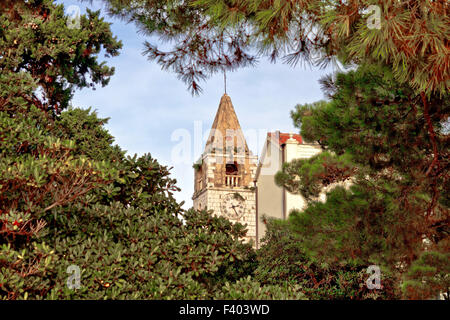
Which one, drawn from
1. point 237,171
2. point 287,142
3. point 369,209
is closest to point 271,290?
point 369,209

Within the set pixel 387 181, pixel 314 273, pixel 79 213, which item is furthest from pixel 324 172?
pixel 314 273

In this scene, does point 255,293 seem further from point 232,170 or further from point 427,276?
point 232,170

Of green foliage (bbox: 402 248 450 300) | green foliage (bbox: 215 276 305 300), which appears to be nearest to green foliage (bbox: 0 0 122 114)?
green foliage (bbox: 215 276 305 300)

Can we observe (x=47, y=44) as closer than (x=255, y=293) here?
No

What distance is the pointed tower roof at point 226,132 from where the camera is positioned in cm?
5062

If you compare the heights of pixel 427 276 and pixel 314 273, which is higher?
pixel 314 273

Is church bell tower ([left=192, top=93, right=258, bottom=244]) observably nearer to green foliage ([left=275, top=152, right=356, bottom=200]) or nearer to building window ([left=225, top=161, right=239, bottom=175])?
building window ([left=225, top=161, right=239, bottom=175])

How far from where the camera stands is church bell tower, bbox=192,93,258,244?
159 feet

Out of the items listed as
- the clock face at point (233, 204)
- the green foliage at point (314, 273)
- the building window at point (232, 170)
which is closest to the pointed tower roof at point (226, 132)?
the building window at point (232, 170)

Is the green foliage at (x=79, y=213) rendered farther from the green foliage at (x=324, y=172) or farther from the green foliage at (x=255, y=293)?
the green foliage at (x=324, y=172)

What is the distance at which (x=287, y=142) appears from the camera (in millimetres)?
29328

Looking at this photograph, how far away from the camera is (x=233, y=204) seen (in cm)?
4900

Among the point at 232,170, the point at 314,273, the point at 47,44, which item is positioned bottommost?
the point at 314,273

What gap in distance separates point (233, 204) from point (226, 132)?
306 inches
